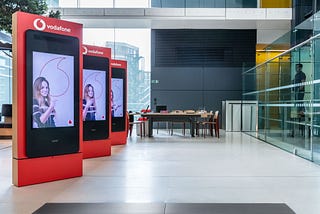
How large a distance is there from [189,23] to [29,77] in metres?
10.6

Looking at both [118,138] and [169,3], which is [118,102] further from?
[169,3]

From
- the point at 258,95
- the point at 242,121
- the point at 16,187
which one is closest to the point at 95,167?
the point at 16,187

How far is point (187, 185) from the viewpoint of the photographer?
187 inches

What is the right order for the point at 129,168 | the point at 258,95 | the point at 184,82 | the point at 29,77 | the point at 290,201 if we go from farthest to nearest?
the point at 184,82, the point at 258,95, the point at 129,168, the point at 29,77, the point at 290,201

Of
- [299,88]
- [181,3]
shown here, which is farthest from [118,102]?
[181,3]

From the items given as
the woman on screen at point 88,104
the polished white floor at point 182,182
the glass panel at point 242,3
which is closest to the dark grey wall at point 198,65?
the glass panel at point 242,3

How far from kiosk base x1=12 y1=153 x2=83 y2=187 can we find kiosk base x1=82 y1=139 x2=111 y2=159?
1705 mm

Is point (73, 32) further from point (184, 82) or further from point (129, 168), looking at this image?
point (184, 82)

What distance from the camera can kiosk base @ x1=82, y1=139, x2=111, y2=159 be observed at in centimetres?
704

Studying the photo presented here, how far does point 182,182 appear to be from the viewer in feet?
16.2

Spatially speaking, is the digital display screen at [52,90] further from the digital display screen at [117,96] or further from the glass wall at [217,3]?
the glass wall at [217,3]

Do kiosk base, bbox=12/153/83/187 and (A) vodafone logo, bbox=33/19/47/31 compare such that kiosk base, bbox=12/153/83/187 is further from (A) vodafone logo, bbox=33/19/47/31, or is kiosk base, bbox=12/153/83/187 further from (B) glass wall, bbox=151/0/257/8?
(B) glass wall, bbox=151/0/257/8

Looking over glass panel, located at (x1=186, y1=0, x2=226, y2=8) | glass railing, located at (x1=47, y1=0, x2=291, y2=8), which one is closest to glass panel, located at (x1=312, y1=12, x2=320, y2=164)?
glass railing, located at (x1=47, y1=0, x2=291, y2=8)

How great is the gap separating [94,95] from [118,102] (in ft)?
7.98
